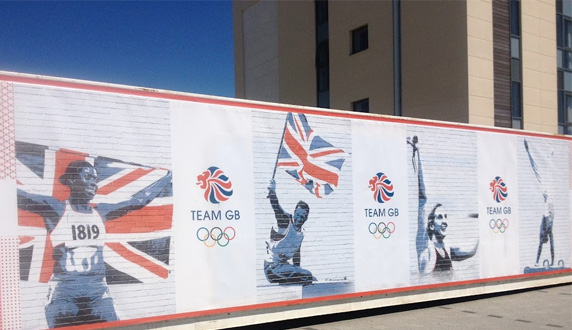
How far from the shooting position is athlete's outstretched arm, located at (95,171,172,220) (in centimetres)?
660

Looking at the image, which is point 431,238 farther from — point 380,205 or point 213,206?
point 213,206

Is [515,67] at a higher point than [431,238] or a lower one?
higher

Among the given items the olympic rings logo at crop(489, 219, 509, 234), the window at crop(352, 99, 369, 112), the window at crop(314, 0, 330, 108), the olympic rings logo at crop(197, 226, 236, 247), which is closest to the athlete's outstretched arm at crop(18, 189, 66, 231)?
the olympic rings logo at crop(197, 226, 236, 247)

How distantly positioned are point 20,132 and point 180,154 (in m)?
1.82

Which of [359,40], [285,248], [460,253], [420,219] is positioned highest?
[359,40]

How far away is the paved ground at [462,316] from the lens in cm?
828

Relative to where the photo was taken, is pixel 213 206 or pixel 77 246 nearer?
pixel 77 246

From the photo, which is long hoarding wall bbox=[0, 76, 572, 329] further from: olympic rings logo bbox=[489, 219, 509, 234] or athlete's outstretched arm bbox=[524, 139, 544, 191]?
athlete's outstretched arm bbox=[524, 139, 544, 191]

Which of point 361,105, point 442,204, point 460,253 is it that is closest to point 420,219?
point 442,204

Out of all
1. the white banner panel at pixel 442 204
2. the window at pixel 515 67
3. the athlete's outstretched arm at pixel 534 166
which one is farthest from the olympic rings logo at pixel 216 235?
the window at pixel 515 67

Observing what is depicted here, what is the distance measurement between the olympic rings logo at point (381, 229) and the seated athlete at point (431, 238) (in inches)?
23.7

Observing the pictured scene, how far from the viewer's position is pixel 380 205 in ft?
29.8

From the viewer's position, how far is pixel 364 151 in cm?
891

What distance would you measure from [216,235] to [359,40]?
19691mm
